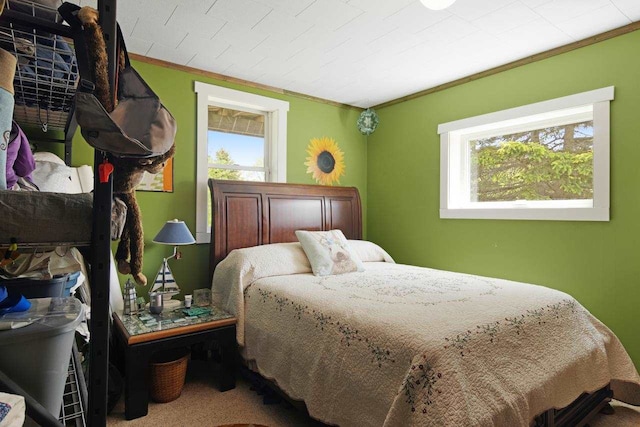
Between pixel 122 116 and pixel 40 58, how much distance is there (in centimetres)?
56

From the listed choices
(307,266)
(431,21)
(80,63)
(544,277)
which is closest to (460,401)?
(80,63)

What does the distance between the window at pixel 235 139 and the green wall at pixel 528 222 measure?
120 centimetres

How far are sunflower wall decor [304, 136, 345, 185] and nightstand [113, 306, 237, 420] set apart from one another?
177 cm

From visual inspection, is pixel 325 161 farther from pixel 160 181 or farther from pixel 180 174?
pixel 160 181

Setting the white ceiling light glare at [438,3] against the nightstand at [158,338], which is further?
the nightstand at [158,338]

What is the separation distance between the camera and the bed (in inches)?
→ 54.4

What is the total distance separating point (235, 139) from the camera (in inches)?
138

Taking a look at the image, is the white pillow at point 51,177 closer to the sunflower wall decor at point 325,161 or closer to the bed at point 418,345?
the bed at point 418,345

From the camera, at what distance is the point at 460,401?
1.28m

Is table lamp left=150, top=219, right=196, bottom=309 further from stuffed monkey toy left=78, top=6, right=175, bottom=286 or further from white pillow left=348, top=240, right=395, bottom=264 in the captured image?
stuffed monkey toy left=78, top=6, right=175, bottom=286

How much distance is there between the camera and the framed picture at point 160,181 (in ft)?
9.46

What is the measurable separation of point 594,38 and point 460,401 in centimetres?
264

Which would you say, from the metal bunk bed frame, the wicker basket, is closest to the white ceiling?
the metal bunk bed frame

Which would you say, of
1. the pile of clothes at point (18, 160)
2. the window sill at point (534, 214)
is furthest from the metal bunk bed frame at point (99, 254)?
the window sill at point (534, 214)
